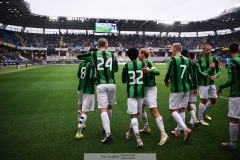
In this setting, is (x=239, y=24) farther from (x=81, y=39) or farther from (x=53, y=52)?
(x=53, y=52)

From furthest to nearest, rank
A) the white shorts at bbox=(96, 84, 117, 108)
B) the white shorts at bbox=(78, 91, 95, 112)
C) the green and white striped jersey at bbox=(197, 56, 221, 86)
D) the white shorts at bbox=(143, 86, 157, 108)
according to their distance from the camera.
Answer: the green and white striped jersey at bbox=(197, 56, 221, 86)
the white shorts at bbox=(78, 91, 95, 112)
the white shorts at bbox=(143, 86, 157, 108)
the white shorts at bbox=(96, 84, 117, 108)

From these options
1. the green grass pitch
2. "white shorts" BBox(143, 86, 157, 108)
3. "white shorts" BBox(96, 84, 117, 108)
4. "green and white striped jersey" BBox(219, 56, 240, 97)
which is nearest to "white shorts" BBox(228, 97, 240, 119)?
"green and white striped jersey" BBox(219, 56, 240, 97)

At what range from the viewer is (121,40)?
68562 mm

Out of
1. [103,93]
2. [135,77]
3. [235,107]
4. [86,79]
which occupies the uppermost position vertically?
[135,77]

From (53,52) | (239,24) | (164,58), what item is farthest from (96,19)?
(239,24)

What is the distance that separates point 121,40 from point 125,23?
7.26m

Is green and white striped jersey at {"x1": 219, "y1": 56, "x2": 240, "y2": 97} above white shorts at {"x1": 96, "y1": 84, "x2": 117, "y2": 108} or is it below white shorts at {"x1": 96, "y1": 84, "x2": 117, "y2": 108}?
above

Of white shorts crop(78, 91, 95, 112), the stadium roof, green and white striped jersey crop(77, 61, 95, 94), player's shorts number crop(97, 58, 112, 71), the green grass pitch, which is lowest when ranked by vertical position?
the green grass pitch

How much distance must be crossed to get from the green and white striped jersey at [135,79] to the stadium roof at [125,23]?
47.4 metres

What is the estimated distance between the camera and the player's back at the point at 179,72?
486 centimetres

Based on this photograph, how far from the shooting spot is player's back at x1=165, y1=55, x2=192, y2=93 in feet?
15.9

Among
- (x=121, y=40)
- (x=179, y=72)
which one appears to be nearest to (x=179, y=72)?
(x=179, y=72)

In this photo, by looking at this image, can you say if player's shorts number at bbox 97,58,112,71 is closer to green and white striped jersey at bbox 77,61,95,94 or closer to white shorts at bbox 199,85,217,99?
green and white striped jersey at bbox 77,61,95,94

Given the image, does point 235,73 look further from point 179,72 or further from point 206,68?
point 206,68
